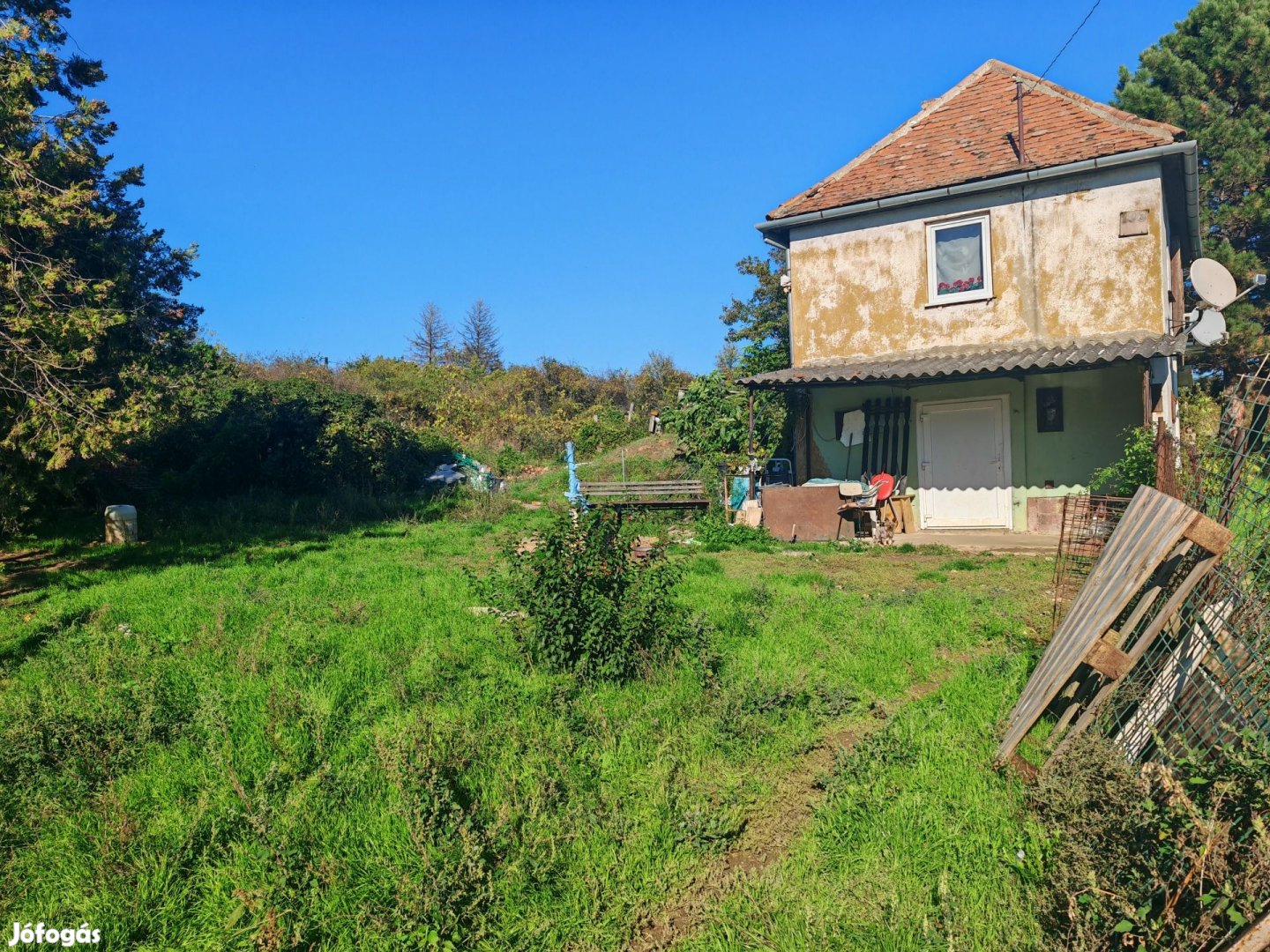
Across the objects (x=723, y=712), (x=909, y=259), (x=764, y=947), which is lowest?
(x=764, y=947)

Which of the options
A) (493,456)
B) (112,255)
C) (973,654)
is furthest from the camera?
(493,456)

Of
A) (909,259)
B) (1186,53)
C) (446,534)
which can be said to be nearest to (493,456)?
(446,534)

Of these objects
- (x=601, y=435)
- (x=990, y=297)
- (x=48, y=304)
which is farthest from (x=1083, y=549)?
(x=601, y=435)

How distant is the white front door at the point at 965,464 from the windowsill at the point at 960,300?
164 centimetres

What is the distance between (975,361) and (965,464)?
6.85 feet

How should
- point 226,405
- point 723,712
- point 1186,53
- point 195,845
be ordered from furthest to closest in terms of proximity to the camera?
1. point 1186,53
2. point 226,405
3. point 723,712
4. point 195,845

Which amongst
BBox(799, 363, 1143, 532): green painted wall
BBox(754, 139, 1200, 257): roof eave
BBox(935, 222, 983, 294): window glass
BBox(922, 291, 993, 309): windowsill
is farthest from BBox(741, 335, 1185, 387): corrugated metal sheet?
BBox(754, 139, 1200, 257): roof eave

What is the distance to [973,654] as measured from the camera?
604 centimetres

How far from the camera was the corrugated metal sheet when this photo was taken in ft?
37.1

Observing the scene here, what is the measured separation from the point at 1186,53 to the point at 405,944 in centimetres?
3111

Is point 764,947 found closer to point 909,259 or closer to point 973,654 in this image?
point 973,654

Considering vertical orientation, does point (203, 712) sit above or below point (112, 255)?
below

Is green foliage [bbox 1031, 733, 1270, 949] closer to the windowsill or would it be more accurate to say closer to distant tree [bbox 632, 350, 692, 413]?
the windowsill

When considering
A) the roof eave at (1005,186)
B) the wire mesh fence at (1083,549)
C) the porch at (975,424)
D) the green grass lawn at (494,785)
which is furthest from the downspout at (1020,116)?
the green grass lawn at (494,785)
